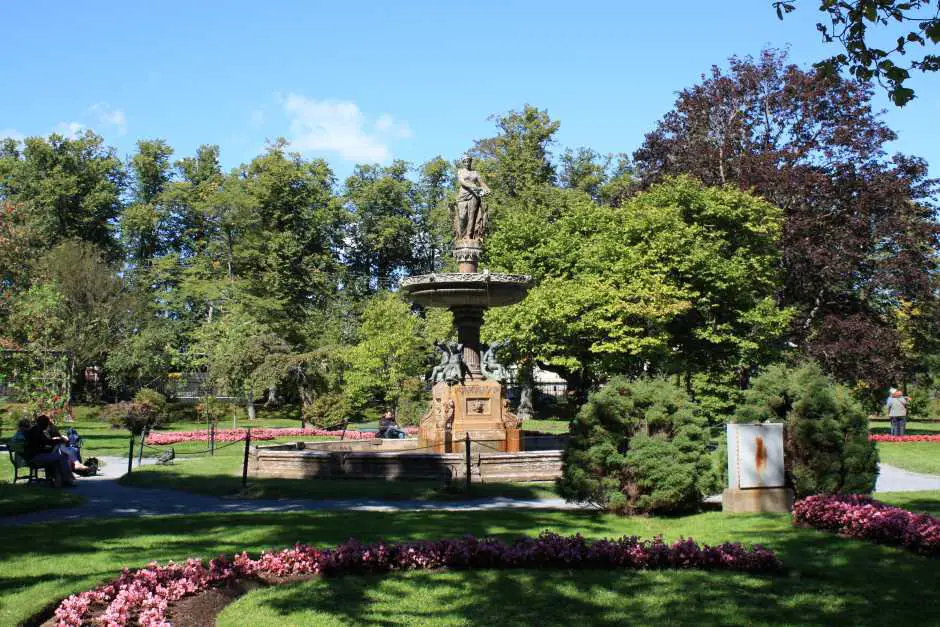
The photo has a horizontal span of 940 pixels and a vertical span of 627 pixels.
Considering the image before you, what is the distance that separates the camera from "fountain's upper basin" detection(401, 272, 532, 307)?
20.6 meters

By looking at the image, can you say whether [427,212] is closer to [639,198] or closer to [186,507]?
[639,198]

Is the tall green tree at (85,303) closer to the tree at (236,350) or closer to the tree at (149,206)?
the tree at (236,350)

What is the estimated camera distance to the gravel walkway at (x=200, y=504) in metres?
13.8

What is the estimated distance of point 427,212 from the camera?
64.1 meters

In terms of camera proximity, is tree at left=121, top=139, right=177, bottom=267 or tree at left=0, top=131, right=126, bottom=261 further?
tree at left=121, top=139, right=177, bottom=267

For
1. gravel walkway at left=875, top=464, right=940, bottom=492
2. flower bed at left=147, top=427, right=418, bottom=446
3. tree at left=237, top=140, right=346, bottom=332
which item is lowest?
gravel walkway at left=875, top=464, right=940, bottom=492

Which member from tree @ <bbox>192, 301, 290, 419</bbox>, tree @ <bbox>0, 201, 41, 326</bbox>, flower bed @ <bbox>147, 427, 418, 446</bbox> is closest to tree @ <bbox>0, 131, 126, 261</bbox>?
tree @ <bbox>192, 301, 290, 419</bbox>

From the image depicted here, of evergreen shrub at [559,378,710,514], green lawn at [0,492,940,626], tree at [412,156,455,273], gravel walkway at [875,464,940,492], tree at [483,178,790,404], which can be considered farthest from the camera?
tree at [412,156,455,273]

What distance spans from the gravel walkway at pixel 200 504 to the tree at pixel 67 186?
46.5 metres

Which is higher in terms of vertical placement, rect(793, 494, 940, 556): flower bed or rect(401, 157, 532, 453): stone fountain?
rect(401, 157, 532, 453): stone fountain

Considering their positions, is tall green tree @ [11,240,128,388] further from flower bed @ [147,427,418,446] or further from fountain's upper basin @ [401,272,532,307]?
fountain's upper basin @ [401,272,532,307]

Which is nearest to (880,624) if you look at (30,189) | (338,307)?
(338,307)

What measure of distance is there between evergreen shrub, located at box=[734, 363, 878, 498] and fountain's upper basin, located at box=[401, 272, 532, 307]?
28.1 ft

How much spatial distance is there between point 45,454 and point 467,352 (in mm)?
9357
